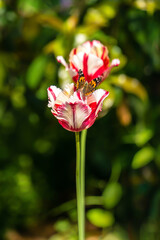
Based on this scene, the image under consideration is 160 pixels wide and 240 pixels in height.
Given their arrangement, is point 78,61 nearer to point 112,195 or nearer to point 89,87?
point 89,87

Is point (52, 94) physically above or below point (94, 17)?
below

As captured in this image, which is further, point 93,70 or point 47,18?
point 47,18

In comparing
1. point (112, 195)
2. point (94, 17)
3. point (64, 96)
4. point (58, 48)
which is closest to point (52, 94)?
point (64, 96)

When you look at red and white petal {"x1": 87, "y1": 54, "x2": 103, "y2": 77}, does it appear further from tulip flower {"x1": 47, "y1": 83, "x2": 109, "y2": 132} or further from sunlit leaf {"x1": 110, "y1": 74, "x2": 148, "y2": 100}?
sunlit leaf {"x1": 110, "y1": 74, "x2": 148, "y2": 100}

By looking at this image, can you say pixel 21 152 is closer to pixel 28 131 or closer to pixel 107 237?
pixel 28 131

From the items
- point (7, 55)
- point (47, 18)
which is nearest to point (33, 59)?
point (7, 55)

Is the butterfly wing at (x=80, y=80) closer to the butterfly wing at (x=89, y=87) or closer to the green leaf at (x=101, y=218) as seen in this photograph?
the butterfly wing at (x=89, y=87)
